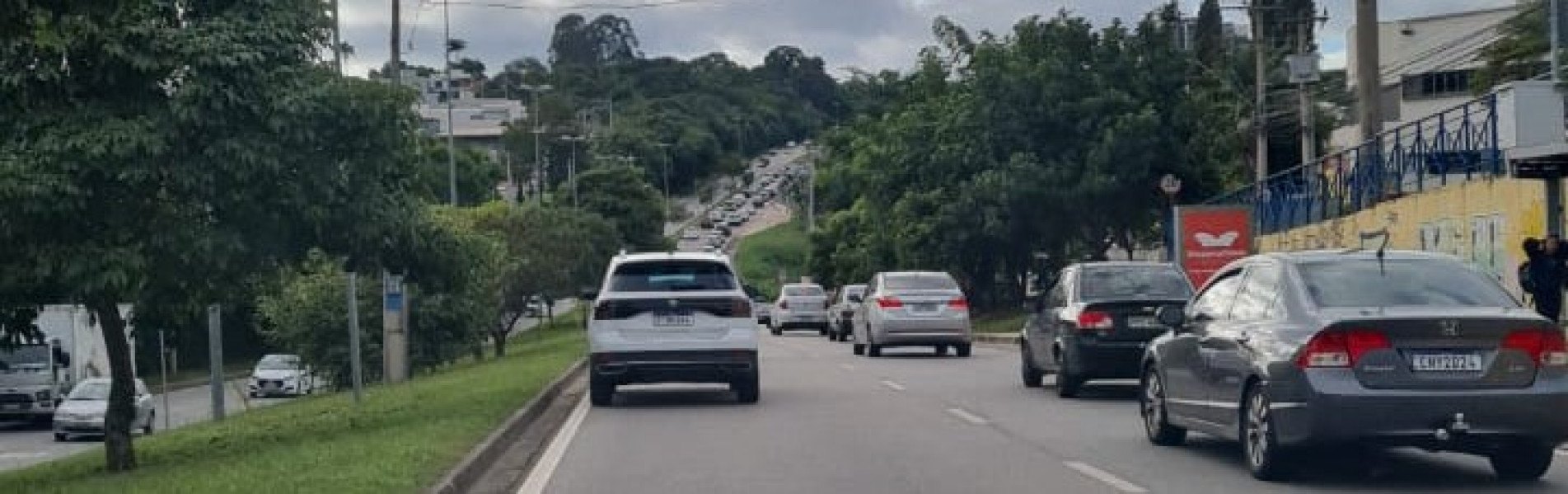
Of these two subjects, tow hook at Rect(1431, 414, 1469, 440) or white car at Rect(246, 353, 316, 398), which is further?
white car at Rect(246, 353, 316, 398)

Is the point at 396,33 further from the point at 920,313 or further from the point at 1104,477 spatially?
the point at 1104,477

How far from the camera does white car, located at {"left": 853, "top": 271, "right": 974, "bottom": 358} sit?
3278 cm

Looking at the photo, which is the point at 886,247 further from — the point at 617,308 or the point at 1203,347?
the point at 1203,347

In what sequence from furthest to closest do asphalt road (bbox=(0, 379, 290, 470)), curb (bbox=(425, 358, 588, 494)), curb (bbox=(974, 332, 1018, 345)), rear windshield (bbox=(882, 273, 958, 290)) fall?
1. curb (bbox=(974, 332, 1018, 345))
2. asphalt road (bbox=(0, 379, 290, 470))
3. rear windshield (bbox=(882, 273, 958, 290))
4. curb (bbox=(425, 358, 588, 494))

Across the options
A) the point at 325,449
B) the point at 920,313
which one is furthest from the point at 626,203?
the point at 325,449

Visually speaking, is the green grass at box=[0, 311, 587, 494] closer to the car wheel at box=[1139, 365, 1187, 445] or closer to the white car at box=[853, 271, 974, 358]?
the car wheel at box=[1139, 365, 1187, 445]

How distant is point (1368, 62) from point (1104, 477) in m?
18.8

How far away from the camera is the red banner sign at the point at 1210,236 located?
116 ft

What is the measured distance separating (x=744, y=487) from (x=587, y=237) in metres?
54.2

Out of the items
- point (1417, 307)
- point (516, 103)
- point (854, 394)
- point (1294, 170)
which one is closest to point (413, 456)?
point (1417, 307)

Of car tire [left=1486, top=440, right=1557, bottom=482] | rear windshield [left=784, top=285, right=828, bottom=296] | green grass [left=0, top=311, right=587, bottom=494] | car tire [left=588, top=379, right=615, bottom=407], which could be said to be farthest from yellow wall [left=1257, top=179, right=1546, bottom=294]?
rear windshield [left=784, top=285, right=828, bottom=296]

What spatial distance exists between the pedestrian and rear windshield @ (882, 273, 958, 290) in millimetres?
12682

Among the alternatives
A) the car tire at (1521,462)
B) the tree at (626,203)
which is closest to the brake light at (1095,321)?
the car tire at (1521,462)

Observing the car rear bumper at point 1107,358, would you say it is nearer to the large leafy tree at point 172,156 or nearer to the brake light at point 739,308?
the brake light at point 739,308
